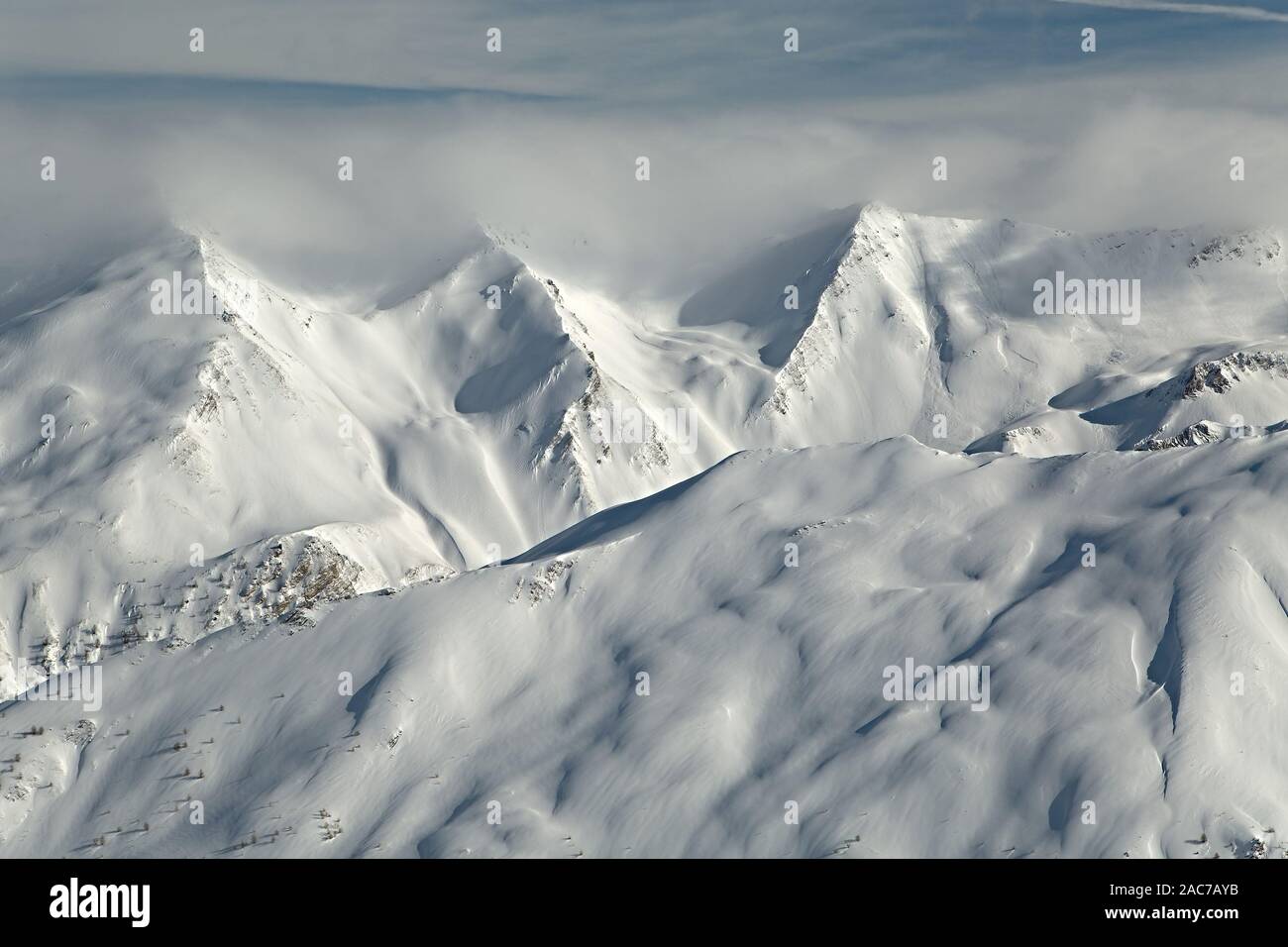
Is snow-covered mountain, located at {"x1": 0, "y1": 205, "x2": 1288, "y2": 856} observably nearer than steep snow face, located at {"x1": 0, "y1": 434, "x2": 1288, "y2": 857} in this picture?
No

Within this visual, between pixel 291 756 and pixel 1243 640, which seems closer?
pixel 1243 640

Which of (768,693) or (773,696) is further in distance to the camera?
(768,693)

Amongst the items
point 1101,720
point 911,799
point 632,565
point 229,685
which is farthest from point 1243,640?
point 229,685

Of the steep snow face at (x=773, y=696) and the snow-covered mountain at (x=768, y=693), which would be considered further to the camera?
the snow-covered mountain at (x=768, y=693)

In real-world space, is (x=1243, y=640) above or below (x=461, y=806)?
above

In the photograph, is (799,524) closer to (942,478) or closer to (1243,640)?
(942,478)

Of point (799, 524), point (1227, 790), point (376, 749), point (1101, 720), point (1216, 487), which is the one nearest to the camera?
point (1227, 790)

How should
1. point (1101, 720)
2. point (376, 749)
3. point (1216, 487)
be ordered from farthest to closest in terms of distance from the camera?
point (1216, 487)
point (376, 749)
point (1101, 720)

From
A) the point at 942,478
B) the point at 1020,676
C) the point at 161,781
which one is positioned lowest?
the point at 161,781
